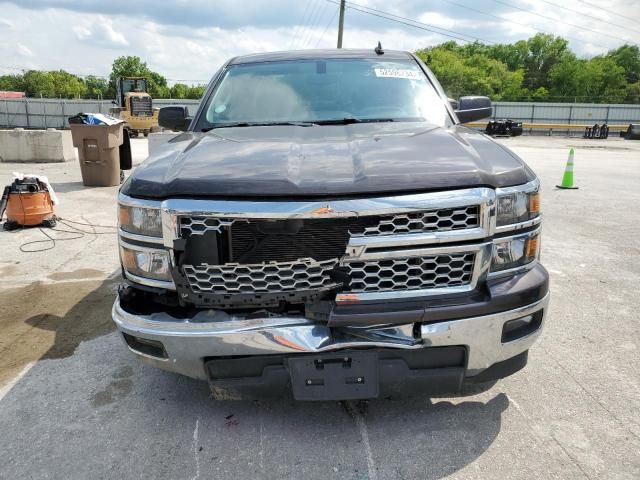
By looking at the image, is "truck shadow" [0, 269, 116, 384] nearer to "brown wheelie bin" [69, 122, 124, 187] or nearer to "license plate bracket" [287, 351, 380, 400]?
"license plate bracket" [287, 351, 380, 400]

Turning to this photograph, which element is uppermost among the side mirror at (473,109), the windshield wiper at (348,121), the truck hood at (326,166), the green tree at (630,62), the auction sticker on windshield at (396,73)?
the green tree at (630,62)

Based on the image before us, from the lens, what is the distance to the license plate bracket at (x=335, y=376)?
89.0 inches

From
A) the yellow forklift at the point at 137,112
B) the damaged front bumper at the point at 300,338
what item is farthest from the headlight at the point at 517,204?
the yellow forklift at the point at 137,112

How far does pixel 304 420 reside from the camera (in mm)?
2668

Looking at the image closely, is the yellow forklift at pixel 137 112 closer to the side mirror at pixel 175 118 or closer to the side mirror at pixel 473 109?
the side mirror at pixel 175 118

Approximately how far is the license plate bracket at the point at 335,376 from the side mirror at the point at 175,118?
8.48 feet

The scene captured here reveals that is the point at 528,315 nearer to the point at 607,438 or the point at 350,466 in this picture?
the point at 607,438

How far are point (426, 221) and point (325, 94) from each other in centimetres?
180

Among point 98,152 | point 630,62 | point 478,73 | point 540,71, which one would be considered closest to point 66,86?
point 478,73

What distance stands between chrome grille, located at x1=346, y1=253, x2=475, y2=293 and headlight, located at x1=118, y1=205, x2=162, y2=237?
0.87 meters

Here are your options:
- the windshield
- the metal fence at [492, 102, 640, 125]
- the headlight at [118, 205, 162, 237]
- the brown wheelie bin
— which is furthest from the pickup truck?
the metal fence at [492, 102, 640, 125]

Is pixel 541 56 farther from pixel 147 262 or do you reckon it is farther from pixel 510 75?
pixel 147 262

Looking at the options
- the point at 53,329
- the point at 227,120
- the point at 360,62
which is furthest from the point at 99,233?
the point at 360,62

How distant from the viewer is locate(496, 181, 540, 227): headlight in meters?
2.32
